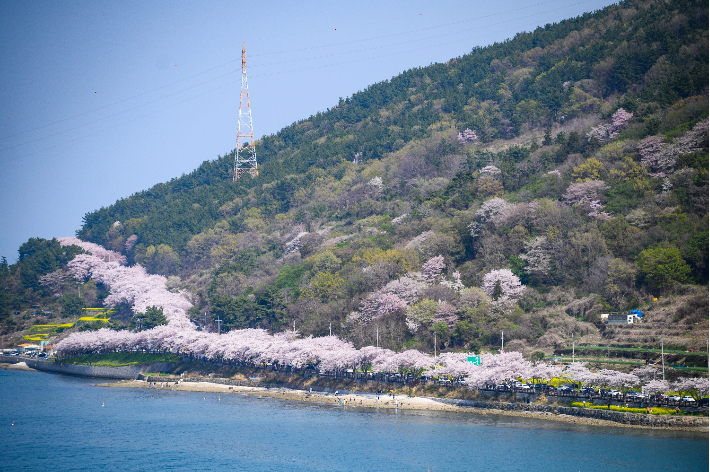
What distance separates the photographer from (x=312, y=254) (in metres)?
96.8

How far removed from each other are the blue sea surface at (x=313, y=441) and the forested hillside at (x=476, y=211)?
37.9 feet

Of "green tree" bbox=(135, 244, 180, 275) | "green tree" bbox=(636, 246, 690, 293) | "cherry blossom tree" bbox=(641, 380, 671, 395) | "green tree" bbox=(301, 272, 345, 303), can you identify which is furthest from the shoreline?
"green tree" bbox=(135, 244, 180, 275)

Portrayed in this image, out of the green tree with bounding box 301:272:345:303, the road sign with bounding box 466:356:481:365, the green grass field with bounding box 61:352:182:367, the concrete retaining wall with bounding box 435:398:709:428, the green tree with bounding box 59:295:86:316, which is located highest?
the green tree with bounding box 301:272:345:303

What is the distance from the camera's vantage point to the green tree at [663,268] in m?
57.2

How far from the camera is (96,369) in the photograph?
3327 inches

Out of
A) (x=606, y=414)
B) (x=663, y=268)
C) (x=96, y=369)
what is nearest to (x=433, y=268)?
(x=663, y=268)

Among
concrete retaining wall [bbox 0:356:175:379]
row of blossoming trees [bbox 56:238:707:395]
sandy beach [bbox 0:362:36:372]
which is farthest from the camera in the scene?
sandy beach [bbox 0:362:36:372]

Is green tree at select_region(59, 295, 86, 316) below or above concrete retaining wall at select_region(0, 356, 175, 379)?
above

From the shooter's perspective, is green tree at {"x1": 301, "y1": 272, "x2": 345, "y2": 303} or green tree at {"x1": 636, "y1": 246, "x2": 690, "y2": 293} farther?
green tree at {"x1": 301, "y1": 272, "x2": 345, "y2": 303}

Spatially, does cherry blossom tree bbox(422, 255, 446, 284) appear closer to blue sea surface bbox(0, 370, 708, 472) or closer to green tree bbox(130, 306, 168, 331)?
blue sea surface bbox(0, 370, 708, 472)

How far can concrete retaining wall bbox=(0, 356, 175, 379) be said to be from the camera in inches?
3169

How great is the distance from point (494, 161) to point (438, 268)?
29.7 m

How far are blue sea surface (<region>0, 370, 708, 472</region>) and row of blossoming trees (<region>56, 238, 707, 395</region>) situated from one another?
12.6 feet

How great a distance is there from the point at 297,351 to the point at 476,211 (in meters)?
28.8
